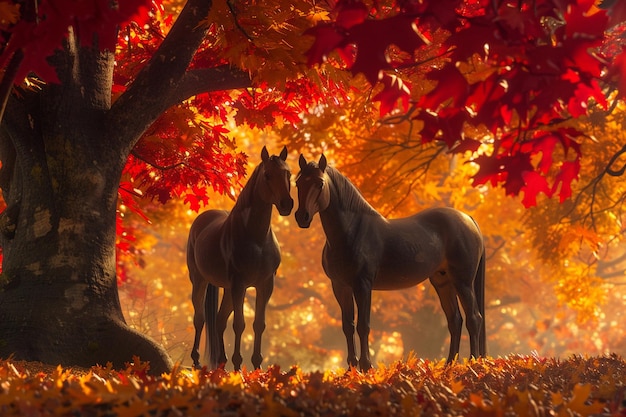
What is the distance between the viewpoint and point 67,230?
640 cm

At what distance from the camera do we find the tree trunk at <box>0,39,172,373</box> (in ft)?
20.1

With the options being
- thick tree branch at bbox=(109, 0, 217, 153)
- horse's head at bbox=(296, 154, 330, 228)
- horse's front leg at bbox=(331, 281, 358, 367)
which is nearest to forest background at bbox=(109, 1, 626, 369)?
horse's head at bbox=(296, 154, 330, 228)

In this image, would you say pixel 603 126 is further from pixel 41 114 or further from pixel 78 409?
pixel 78 409

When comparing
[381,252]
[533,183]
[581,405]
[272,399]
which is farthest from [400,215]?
[272,399]

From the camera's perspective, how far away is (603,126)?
14789 mm

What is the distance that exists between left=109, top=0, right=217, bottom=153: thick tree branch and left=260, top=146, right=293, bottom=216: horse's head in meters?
1.15

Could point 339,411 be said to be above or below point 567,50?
below

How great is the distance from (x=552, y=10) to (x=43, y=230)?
476cm

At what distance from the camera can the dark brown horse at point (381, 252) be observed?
22.6 ft

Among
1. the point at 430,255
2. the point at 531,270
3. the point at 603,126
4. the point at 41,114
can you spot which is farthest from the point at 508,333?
the point at 41,114

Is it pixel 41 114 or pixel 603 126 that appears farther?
pixel 603 126

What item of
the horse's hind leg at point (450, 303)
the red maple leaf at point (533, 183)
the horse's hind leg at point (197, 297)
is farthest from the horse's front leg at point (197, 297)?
the red maple leaf at point (533, 183)

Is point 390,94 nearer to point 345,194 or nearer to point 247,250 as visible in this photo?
point 345,194

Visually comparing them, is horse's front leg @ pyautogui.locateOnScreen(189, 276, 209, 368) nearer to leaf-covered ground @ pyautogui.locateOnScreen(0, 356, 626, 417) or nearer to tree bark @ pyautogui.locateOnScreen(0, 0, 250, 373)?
tree bark @ pyautogui.locateOnScreen(0, 0, 250, 373)
